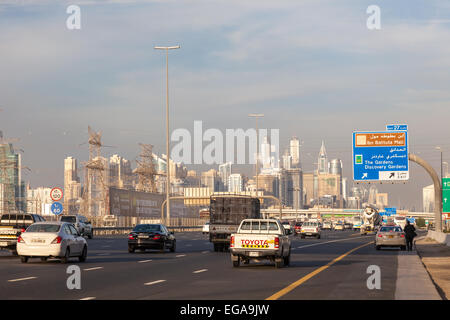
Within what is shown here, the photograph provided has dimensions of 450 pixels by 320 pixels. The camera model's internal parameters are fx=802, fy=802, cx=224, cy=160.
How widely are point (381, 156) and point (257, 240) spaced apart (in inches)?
1174

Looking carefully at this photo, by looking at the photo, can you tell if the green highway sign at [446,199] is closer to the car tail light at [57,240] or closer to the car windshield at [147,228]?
the car windshield at [147,228]

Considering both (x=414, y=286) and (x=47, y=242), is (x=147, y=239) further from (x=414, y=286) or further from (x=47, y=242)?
(x=414, y=286)

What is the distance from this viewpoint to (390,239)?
159 ft

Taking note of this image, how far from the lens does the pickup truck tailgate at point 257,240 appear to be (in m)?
27.6

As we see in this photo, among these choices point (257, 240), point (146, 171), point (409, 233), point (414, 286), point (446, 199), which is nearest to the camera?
point (414, 286)

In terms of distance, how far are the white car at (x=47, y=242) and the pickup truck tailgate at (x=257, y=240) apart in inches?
248

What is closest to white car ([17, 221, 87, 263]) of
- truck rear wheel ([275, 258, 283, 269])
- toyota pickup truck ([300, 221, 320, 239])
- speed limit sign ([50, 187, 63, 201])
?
truck rear wheel ([275, 258, 283, 269])

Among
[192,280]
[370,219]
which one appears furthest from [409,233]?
[370,219]

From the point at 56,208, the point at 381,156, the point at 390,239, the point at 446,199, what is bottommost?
the point at 390,239

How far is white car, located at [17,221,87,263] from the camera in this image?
93.6ft

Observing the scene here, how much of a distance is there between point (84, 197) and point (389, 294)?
146m

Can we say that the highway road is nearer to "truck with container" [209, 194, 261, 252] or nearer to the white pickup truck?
the white pickup truck

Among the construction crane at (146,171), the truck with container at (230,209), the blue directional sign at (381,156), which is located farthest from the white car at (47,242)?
the construction crane at (146,171)

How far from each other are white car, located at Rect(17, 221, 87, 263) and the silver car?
78.8 ft
